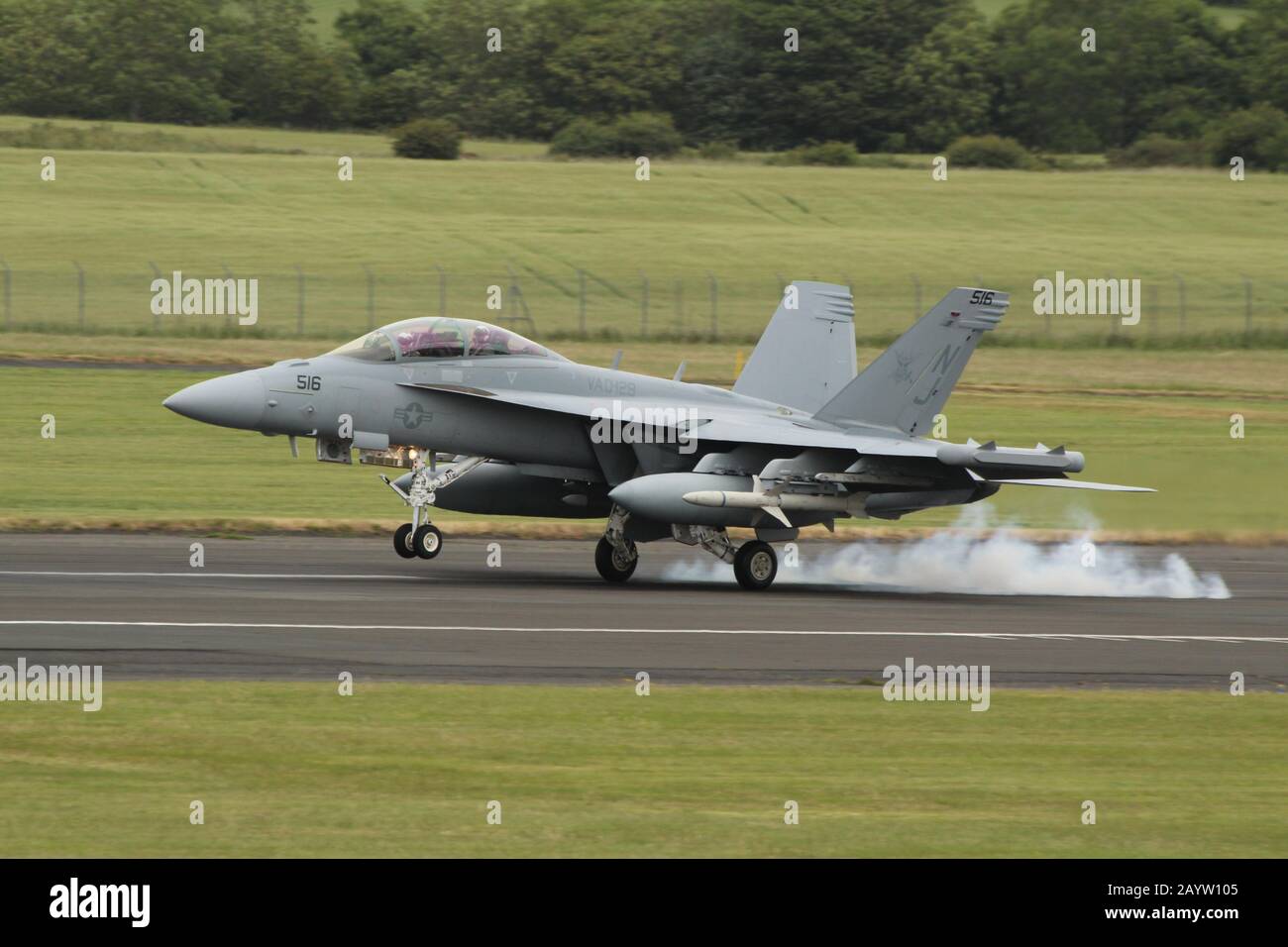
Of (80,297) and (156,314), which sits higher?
(80,297)

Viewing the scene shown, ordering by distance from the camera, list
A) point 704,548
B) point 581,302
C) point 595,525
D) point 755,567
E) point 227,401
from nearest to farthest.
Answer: point 227,401, point 755,567, point 704,548, point 595,525, point 581,302

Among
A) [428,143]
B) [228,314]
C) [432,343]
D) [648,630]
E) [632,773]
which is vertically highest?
[428,143]

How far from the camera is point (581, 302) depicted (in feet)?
201

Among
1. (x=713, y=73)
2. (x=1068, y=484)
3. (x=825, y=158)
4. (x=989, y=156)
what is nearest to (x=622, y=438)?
(x=1068, y=484)

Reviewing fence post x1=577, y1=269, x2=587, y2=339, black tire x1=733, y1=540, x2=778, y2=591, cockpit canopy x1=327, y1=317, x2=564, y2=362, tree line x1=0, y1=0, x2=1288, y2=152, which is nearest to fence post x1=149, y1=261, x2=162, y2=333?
fence post x1=577, y1=269, x2=587, y2=339

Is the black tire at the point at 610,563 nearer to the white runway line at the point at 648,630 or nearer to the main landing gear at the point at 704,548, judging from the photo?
the main landing gear at the point at 704,548

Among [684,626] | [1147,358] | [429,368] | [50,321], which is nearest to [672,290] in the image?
[1147,358]

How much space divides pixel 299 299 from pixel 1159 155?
58.8 m

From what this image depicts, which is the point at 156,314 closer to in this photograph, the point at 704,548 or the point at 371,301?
the point at 371,301

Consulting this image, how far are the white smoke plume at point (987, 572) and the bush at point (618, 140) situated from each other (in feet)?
237

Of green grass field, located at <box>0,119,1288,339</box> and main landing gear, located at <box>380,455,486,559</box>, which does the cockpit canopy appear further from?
green grass field, located at <box>0,119,1288,339</box>

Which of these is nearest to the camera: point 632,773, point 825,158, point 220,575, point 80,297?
point 632,773

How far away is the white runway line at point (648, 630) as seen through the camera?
18.0 m

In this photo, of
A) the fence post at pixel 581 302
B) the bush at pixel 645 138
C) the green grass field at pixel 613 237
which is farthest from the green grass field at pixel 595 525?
the bush at pixel 645 138
